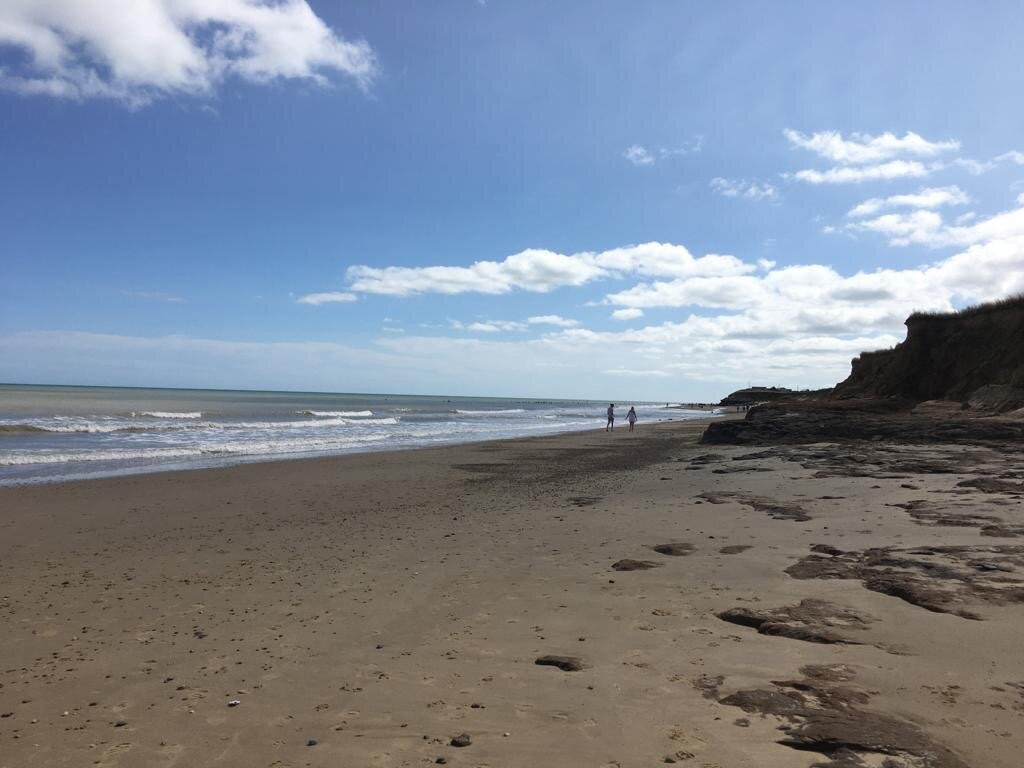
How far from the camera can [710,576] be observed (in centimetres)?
665

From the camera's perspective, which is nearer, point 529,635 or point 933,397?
point 529,635

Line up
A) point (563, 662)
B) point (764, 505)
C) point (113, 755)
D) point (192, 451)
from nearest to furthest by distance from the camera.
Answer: point (113, 755)
point (563, 662)
point (764, 505)
point (192, 451)

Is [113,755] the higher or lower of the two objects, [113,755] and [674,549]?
the lower

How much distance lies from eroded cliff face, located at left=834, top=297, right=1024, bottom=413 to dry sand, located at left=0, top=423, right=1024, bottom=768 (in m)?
21.7

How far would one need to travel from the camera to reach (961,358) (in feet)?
103

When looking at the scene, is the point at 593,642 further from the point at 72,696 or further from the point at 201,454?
the point at 201,454

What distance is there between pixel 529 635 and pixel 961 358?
3386 centimetres

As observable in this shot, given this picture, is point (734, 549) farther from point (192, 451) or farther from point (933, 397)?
point (933, 397)

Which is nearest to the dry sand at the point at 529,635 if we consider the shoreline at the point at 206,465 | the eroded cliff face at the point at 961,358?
the shoreline at the point at 206,465

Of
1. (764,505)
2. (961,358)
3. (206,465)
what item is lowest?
(206,465)

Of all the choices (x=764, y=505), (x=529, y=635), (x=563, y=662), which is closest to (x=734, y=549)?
(x=764, y=505)

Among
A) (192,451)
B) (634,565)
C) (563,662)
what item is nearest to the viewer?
(563,662)

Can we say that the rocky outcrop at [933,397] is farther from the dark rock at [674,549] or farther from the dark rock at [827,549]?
the dark rock at [674,549]

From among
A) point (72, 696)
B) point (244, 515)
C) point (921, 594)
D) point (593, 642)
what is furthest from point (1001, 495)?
point (244, 515)
